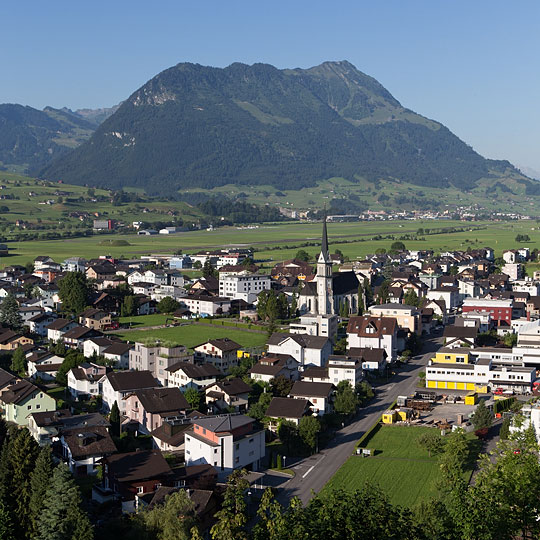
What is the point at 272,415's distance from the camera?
2859 centimetres

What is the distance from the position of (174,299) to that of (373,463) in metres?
33.7

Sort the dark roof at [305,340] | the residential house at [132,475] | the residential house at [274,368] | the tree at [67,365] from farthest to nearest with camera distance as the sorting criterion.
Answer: the dark roof at [305,340] < the tree at [67,365] < the residential house at [274,368] < the residential house at [132,475]

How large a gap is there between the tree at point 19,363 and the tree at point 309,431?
1705cm

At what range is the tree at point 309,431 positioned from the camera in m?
26.1

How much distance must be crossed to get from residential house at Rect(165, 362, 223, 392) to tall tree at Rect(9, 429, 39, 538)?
11527 millimetres

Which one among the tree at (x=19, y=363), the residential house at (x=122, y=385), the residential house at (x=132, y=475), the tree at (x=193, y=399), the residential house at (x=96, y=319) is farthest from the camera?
the residential house at (x=96, y=319)

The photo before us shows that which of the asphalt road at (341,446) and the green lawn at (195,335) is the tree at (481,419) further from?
the green lawn at (195,335)

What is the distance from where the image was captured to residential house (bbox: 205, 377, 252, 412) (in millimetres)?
30469

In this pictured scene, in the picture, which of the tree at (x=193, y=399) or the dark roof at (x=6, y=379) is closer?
the tree at (x=193, y=399)

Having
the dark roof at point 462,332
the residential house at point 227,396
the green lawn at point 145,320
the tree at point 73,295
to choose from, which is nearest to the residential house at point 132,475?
the residential house at point 227,396

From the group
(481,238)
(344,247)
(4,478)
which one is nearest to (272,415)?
(4,478)

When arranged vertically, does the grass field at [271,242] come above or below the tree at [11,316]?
above

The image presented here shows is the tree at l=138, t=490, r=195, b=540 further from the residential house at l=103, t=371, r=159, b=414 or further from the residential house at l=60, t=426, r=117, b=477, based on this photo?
the residential house at l=103, t=371, r=159, b=414

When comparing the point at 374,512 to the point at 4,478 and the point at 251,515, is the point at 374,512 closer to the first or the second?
the point at 251,515
